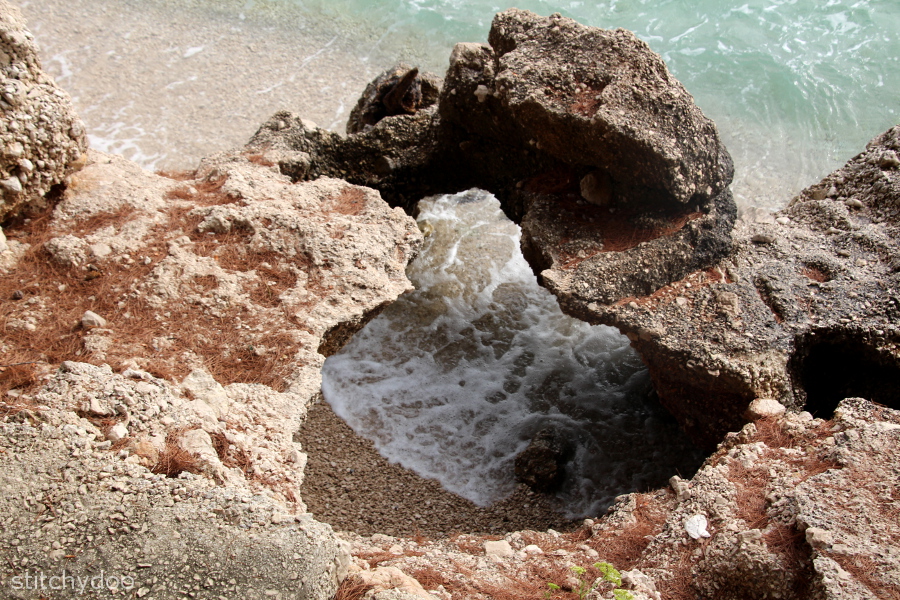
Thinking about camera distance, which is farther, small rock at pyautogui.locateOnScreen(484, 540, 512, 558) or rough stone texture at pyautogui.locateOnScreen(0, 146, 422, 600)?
small rock at pyautogui.locateOnScreen(484, 540, 512, 558)

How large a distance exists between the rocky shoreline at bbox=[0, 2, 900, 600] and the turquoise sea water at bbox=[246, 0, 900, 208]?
256 inches

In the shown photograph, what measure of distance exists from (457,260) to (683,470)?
468 cm

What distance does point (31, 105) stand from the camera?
4.78 metres

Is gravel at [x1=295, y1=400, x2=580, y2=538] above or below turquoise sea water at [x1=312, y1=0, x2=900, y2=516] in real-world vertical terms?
below

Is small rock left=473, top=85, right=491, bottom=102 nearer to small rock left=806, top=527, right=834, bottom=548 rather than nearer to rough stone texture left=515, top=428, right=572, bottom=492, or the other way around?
rough stone texture left=515, top=428, right=572, bottom=492

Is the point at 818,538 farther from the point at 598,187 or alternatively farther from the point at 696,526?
the point at 598,187

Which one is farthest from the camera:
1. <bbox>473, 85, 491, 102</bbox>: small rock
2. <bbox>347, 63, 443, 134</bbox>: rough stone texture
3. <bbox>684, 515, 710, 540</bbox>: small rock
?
<bbox>347, 63, 443, 134</bbox>: rough stone texture

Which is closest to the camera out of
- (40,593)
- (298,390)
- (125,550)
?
(40,593)

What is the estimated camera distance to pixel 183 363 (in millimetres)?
4215

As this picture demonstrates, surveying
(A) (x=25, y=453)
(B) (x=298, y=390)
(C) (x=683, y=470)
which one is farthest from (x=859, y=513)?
(A) (x=25, y=453)

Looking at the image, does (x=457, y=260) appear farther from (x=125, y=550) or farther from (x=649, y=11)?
(x=649, y=11)

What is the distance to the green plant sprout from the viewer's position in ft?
9.52

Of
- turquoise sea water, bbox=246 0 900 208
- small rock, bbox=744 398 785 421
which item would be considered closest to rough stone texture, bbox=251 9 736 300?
small rock, bbox=744 398 785 421

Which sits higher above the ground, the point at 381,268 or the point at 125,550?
the point at 381,268
